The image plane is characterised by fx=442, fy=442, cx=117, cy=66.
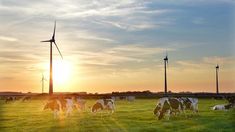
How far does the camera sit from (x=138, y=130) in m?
25.3

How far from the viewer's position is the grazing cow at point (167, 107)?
113 feet

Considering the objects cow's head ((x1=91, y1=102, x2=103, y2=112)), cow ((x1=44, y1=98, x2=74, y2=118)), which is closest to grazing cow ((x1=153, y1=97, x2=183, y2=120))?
cow's head ((x1=91, y1=102, x2=103, y2=112))

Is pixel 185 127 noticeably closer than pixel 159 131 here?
No

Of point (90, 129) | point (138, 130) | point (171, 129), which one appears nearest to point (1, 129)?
point (90, 129)

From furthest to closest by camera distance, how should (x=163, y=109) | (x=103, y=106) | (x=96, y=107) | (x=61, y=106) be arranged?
(x=103, y=106) < (x=96, y=107) < (x=61, y=106) < (x=163, y=109)

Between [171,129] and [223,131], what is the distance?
3.00 metres

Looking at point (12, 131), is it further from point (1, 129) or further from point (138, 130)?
point (138, 130)

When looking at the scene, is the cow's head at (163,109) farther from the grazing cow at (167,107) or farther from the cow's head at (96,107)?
the cow's head at (96,107)

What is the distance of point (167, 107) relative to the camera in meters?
35.2

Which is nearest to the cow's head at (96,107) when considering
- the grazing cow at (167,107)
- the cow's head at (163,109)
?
the grazing cow at (167,107)

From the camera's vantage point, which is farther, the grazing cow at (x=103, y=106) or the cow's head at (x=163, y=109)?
the grazing cow at (x=103, y=106)

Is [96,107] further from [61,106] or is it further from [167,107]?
[167,107]

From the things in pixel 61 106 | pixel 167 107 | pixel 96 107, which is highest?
pixel 167 107

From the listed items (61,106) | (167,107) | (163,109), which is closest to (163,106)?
(167,107)
